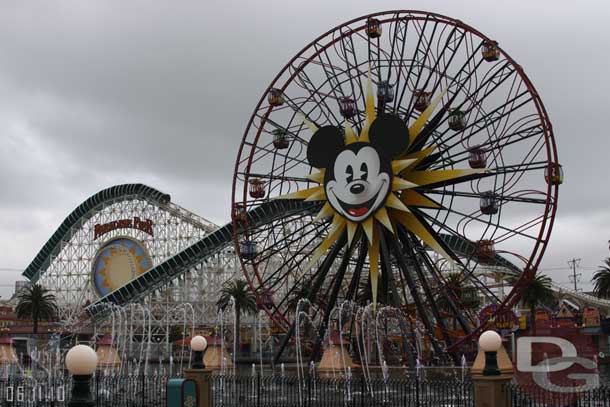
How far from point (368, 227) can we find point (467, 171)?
14.2 feet

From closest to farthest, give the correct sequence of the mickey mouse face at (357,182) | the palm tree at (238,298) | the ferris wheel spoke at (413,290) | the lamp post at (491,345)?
1. the lamp post at (491,345)
2. the ferris wheel spoke at (413,290)
3. the mickey mouse face at (357,182)
4. the palm tree at (238,298)

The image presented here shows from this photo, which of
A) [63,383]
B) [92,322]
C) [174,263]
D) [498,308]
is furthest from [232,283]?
[63,383]

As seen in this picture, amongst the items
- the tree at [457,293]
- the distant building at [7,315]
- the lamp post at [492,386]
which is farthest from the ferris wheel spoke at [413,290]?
the distant building at [7,315]

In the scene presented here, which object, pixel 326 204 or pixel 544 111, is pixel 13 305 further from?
pixel 544 111

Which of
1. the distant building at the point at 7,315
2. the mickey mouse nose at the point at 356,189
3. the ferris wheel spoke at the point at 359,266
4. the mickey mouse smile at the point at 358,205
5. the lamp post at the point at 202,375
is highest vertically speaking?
the mickey mouse nose at the point at 356,189

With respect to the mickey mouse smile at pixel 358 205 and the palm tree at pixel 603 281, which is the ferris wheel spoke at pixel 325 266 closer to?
the mickey mouse smile at pixel 358 205

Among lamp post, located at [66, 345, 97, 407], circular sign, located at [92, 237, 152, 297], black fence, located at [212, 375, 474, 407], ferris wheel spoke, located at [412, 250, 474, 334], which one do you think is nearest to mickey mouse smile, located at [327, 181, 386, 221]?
ferris wheel spoke, located at [412, 250, 474, 334]

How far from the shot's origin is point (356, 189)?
31.1 m

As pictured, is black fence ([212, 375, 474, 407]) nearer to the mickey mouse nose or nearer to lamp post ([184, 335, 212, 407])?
lamp post ([184, 335, 212, 407])

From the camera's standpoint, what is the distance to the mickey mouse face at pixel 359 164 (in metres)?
30.4

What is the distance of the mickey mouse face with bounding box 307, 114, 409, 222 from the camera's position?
1195 inches

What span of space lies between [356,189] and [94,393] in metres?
13.0

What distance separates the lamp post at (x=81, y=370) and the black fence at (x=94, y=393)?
31.4ft

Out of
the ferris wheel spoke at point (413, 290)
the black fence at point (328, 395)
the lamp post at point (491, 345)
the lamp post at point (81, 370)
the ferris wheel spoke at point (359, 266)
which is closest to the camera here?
the lamp post at point (81, 370)
